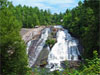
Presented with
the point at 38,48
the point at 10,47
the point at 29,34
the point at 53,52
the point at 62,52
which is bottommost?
the point at 62,52

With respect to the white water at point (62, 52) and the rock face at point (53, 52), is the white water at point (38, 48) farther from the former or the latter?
the white water at point (62, 52)

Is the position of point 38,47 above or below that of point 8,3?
below

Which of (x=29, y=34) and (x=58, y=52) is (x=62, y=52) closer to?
(x=58, y=52)

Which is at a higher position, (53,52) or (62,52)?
(53,52)

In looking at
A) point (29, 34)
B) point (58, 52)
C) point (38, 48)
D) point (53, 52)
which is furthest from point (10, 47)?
point (29, 34)

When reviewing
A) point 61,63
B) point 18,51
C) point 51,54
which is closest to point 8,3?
point 18,51

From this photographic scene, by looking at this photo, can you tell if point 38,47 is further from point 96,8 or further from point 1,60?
point 1,60

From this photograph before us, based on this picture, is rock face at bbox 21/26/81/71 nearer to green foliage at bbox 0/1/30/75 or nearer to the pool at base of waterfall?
the pool at base of waterfall

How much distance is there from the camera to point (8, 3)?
1123 centimetres

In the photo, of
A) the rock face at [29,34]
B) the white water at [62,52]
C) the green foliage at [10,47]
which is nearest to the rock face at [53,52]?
the white water at [62,52]

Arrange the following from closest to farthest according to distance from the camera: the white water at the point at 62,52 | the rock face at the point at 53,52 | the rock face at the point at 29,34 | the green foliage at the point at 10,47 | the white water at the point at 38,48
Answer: the green foliage at the point at 10,47, the rock face at the point at 53,52, the white water at the point at 62,52, the white water at the point at 38,48, the rock face at the point at 29,34

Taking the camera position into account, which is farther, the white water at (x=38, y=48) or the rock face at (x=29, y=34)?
the rock face at (x=29, y=34)

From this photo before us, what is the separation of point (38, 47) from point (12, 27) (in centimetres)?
1688

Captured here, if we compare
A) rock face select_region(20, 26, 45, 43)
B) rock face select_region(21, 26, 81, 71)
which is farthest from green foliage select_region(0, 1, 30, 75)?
rock face select_region(20, 26, 45, 43)
